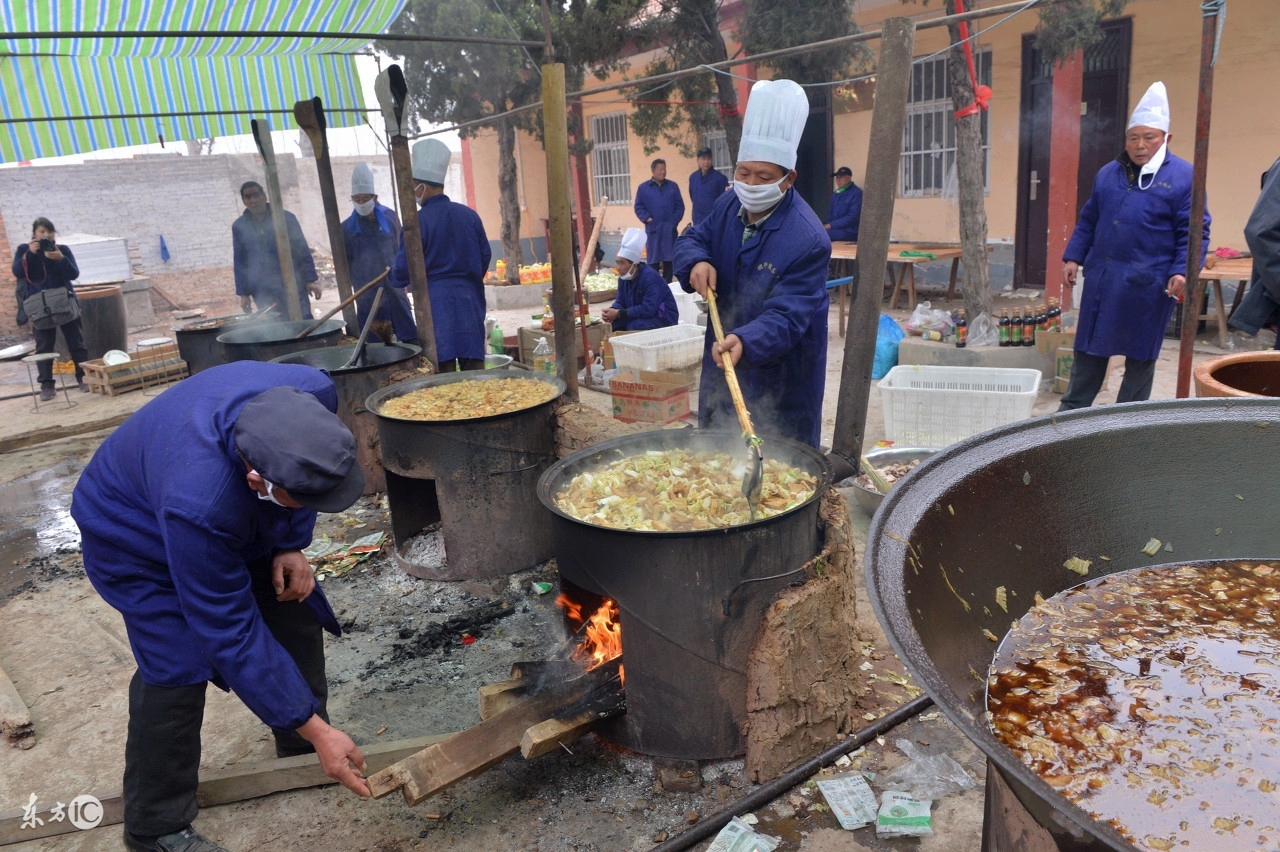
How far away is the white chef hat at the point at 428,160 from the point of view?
21.7ft

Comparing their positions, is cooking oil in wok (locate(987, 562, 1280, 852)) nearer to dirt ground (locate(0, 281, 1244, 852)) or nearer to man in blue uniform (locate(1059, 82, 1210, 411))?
dirt ground (locate(0, 281, 1244, 852))

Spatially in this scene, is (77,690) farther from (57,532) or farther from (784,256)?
(784,256)

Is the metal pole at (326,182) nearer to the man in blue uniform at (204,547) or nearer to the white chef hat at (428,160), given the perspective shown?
the white chef hat at (428,160)

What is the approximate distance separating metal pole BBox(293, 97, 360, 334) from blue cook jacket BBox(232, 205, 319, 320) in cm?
207

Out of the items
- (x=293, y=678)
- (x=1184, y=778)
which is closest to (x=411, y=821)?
(x=293, y=678)

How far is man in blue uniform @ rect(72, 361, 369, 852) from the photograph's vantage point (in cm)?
237

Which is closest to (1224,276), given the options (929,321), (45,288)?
(929,321)

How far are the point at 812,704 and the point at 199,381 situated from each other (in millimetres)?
2524

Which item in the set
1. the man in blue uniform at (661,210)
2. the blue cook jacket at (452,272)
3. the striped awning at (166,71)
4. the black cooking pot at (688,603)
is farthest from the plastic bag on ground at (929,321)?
A: the black cooking pot at (688,603)

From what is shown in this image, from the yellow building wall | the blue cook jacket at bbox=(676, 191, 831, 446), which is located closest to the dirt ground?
the blue cook jacket at bbox=(676, 191, 831, 446)

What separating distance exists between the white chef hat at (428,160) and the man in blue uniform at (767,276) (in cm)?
330

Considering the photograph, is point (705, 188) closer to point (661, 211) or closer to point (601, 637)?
point (661, 211)

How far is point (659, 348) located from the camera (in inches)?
307

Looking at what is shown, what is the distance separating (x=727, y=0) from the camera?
1444cm
